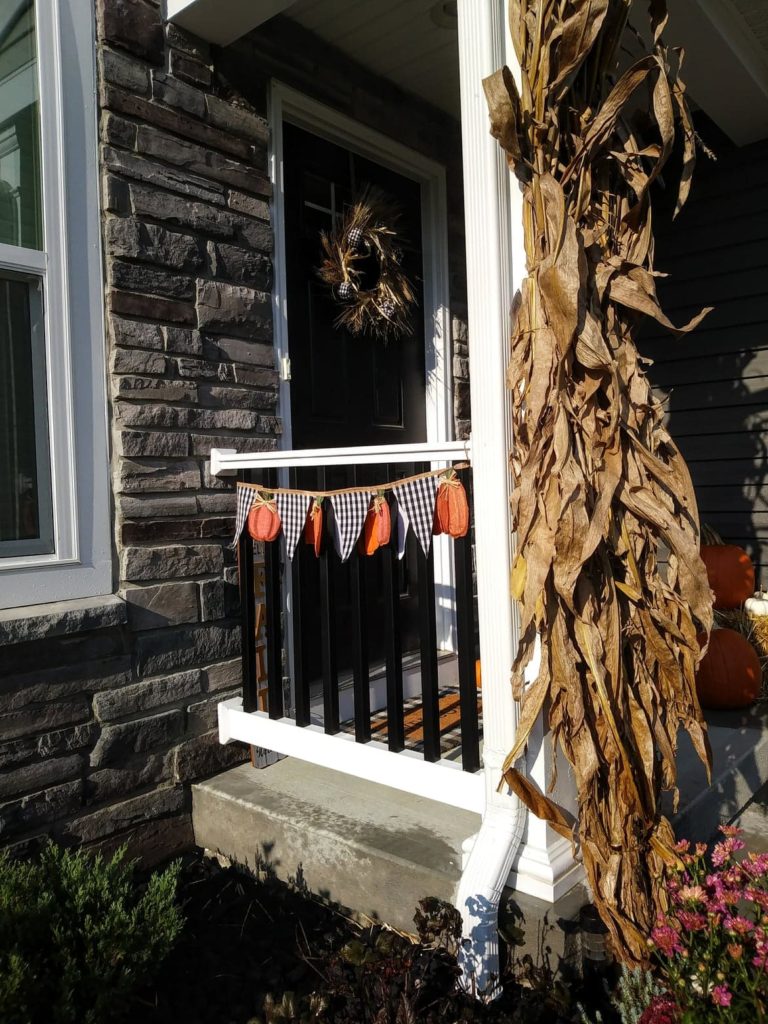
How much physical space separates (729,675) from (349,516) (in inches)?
62.3

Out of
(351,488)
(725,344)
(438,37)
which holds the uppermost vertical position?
(438,37)

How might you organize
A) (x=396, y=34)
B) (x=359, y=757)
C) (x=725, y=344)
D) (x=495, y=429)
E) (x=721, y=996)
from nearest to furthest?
1. (x=721, y=996)
2. (x=495, y=429)
3. (x=359, y=757)
4. (x=396, y=34)
5. (x=725, y=344)

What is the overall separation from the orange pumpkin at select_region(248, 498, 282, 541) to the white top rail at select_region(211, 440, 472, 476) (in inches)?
5.0

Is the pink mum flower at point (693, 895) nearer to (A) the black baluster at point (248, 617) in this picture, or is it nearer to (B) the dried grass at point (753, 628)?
(A) the black baluster at point (248, 617)

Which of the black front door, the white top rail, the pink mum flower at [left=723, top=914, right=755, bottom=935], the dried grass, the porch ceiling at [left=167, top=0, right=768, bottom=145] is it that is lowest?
the pink mum flower at [left=723, top=914, right=755, bottom=935]

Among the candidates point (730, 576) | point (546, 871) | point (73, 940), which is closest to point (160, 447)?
point (73, 940)

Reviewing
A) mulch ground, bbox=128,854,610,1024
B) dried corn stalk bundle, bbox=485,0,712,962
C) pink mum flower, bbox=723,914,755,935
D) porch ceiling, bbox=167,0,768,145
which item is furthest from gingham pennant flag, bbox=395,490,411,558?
porch ceiling, bbox=167,0,768,145

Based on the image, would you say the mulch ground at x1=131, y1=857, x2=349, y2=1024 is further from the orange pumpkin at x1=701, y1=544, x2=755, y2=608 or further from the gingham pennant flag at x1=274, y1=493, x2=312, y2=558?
the orange pumpkin at x1=701, y1=544, x2=755, y2=608

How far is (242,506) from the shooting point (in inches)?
98.8

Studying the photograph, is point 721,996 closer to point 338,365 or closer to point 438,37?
point 338,365

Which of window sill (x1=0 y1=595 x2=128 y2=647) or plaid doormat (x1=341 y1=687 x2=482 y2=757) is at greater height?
window sill (x1=0 y1=595 x2=128 y2=647)

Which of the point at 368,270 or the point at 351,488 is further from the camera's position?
the point at 368,270

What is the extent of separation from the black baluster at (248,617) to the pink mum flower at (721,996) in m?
1.58

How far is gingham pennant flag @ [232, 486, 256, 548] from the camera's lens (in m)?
2.46
